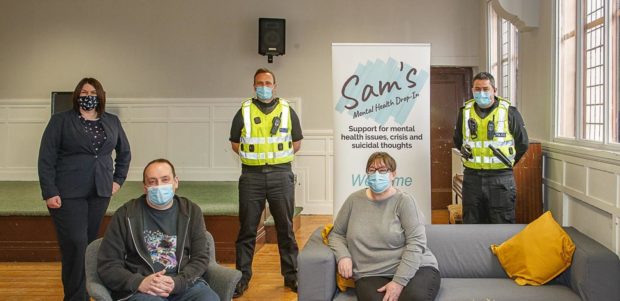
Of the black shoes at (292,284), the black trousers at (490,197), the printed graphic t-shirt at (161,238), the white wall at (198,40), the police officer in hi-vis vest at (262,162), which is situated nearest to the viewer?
the printed graphic t-shirt at (161,238)

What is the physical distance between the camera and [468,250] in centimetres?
398

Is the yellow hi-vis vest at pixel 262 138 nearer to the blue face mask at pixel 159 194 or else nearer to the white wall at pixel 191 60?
the blue face mask at pixel 159 194

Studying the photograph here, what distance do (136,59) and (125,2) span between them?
2.50 ft

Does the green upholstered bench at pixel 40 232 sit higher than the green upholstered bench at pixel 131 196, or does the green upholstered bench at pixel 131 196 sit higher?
the green upholstered bench at pixel 131 196

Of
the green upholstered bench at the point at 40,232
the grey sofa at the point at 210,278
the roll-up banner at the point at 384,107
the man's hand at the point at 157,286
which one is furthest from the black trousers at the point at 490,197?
the man's hand at the point at 157,286

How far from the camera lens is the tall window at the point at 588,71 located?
3955 mm

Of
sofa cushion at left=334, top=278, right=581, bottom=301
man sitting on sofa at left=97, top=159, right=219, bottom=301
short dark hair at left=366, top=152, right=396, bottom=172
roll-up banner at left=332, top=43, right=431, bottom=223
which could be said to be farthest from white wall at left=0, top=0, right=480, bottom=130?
man sitting on sofa at left=97, top=159, right=219, bottom=301

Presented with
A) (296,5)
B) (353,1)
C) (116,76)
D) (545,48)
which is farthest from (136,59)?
(545,48)

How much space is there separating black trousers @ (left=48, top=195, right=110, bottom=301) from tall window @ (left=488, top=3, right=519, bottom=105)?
4.31 meters

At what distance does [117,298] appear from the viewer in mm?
3162

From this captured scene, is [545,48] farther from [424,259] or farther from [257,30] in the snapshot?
[257,30]

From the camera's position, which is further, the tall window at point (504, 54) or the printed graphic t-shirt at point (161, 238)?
the tall window at point (504, 54)

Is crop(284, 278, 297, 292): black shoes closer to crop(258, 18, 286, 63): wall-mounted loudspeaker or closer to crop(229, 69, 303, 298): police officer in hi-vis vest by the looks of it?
crop(229, 69, 303, 298): police officer in hi-vis vest

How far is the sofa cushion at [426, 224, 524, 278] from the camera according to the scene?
13.0ft
